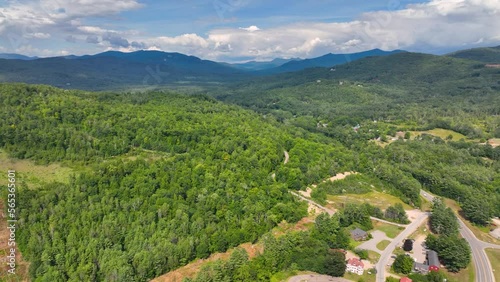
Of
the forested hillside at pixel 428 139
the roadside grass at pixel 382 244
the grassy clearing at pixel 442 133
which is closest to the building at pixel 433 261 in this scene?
the roadside grass at pixel 382 244

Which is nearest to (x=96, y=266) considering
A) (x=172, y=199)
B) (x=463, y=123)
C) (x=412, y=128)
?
(x=172, y=199)

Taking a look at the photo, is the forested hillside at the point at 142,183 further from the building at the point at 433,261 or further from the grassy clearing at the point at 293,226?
the building at the point at 433,261

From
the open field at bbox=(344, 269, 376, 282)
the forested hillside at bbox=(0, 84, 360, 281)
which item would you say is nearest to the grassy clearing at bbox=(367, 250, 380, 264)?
the open field at bbox=(344, 269, 376, 282)

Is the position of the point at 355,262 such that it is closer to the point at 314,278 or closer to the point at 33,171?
the point at 314,278

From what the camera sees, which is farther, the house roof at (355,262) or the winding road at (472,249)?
the winding road at (472,249)

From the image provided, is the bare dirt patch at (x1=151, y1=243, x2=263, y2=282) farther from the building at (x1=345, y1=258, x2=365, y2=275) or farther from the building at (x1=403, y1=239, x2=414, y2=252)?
the building at (x1=403, y1=239, x2=414, y2=252)
